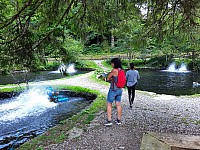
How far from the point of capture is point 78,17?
512 centimetres

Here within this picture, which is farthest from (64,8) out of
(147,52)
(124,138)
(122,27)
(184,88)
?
(147,52)

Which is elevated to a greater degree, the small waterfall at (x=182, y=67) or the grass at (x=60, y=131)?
the grass at (x=60, y=131)

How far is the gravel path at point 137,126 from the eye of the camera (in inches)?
198

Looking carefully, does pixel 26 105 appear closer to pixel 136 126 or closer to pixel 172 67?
pixel 136 126

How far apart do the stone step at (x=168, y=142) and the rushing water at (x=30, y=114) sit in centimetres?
497

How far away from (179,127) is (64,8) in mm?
3986

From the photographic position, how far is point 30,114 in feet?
31.5

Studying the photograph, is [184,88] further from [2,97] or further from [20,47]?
[20,47]

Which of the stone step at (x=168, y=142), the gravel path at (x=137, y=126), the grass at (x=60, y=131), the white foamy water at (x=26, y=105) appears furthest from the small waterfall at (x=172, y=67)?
the stone step at (x=168, y=142)

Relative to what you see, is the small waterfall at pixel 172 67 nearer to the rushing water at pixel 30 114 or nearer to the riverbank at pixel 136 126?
the rushing water at pixel 30 114

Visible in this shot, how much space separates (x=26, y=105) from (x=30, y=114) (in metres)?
1.69

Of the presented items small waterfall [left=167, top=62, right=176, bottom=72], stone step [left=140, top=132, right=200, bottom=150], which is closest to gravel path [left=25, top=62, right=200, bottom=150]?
stone step [left=140, top=132, right=200, bottom=150]

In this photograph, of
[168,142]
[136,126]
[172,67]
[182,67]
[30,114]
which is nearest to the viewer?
[168,142]

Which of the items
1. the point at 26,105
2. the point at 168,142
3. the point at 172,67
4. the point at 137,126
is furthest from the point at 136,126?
the point at 172,67
